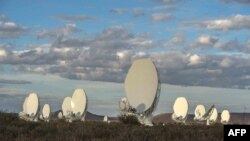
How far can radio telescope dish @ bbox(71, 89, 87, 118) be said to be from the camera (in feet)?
167

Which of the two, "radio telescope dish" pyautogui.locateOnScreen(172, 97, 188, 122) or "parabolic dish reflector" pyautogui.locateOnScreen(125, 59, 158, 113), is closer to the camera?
"parabolic dish reflector" pyautogui.locateOnScreen(125, 59, 158, 113)

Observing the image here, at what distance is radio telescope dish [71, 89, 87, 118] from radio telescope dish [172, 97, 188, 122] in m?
11.3

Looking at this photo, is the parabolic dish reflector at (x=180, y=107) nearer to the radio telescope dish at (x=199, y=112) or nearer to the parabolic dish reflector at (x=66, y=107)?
the radio telescope dish at (x=199, y=112)

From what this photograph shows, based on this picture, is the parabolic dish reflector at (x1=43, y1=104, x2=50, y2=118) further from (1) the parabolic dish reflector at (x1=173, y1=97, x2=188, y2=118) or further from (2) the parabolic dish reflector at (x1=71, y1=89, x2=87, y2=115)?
(1) the parabolic dish reflector at (x1=173, y1=97, x2=188, y2=118)

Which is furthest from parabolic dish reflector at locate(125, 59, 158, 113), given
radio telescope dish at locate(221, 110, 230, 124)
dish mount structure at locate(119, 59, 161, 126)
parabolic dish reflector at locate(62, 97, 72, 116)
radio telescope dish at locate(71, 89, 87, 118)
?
radio telescope dish at locate(221, 110, 230, 124)

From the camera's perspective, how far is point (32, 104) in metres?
50.6

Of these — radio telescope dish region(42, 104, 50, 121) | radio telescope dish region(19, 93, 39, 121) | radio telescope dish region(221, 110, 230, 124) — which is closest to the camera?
radio telescope dish region(19, 93, 39, 121)

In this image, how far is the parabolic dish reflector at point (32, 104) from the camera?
49.6 metres

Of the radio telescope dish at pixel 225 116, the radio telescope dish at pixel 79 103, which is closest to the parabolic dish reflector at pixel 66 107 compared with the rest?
the radio telescope dish at pixel 79 103

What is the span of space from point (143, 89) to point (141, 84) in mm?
397

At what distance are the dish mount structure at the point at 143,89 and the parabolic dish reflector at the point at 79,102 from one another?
1399 centimetres

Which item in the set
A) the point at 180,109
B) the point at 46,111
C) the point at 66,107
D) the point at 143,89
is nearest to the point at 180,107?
the point at 180,109

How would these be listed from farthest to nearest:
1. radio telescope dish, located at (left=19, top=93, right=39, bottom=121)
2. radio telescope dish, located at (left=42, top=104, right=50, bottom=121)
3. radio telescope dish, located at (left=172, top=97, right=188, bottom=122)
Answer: radio telescope dish, located at (left=42, top=104, right=50, bottom=121), radio telescope dish, located at (left=172, top=97, right=188, bottom=122), radio telescope dish, located at (left=19, top=93, right=39, bottom=121)

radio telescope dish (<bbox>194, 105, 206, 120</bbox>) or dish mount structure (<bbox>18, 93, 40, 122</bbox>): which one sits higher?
radio telescope dish (<bbox>194, 105, 206, 120</bbox>)
